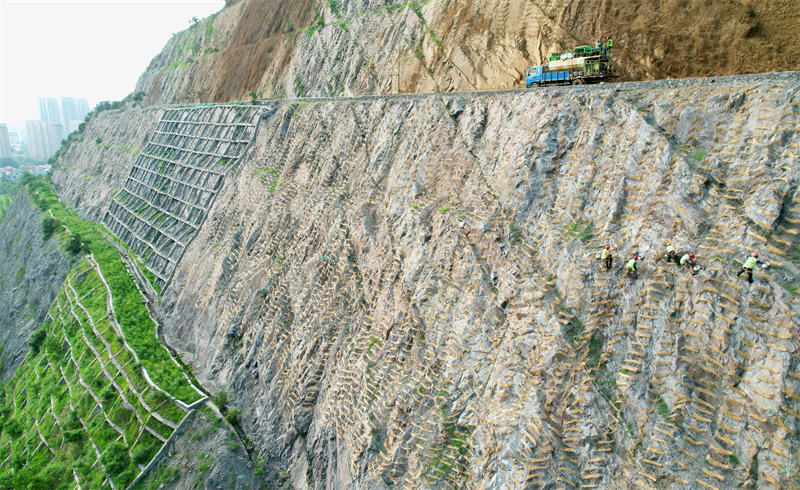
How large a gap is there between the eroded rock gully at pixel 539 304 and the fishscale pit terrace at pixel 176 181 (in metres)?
13.5

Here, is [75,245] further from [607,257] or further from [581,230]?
[607,257]

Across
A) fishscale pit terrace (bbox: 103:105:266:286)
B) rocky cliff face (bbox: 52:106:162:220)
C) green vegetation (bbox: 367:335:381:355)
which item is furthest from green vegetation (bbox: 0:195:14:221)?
green vegetation (bbox: 367:335:381:355)

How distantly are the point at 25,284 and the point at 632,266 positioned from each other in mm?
50518

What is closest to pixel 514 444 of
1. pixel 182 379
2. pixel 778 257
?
pixel 778 257

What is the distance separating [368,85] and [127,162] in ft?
110

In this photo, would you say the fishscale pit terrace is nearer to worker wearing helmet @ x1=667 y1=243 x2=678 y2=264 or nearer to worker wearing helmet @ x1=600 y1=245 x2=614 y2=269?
worker wearing helmet @ x1=600 y1=245 x2=614 y2=269

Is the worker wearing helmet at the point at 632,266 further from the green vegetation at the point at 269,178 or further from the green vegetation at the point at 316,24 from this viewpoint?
the green vegetation at the point at 316,24

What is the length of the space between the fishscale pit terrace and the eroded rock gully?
13.5m

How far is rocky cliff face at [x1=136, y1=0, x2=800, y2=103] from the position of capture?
16.6m

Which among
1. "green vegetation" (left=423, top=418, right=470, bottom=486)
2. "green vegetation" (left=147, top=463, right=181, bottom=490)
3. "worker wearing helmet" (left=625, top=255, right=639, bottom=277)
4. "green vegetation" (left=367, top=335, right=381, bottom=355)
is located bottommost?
"green vegetation" (left=147, top=463, right=181, bottom=490)

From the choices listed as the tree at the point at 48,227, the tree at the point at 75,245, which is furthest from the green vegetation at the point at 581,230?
the tree at the point at 48,227

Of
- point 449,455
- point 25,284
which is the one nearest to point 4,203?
point 25,284

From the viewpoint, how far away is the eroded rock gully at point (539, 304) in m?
9.16

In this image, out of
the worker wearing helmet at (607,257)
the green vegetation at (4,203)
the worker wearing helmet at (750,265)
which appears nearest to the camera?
the worker wearing helmet at (750,265)
